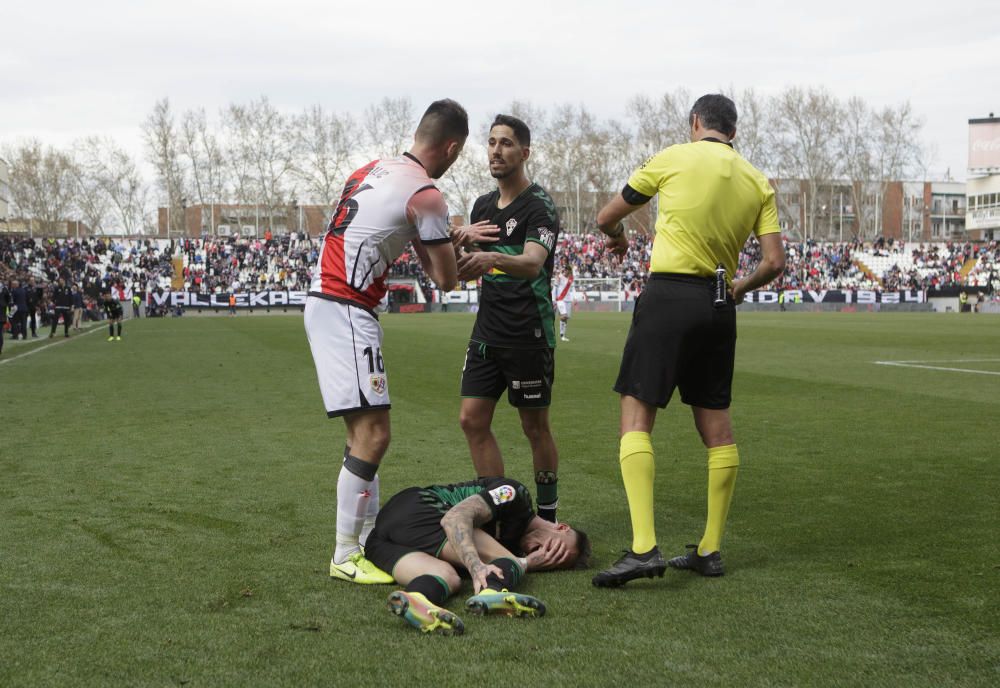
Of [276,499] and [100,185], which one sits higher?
[100,185]

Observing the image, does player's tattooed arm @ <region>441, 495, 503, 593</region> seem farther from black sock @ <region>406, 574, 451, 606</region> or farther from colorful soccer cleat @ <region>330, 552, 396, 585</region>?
colorful soccer cleat @ <region>330, 552, 396, 585</region>

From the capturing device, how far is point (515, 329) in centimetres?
553

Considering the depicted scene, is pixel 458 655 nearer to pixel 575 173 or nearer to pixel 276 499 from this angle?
pixel 276 499

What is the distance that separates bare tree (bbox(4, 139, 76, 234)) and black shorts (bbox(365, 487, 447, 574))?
10927cm

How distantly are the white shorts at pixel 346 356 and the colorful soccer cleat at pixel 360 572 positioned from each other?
27.2 inches

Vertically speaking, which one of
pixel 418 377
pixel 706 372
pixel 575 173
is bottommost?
pixel 418 377

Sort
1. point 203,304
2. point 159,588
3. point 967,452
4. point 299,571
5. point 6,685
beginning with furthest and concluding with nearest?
point 203,304
point 967,452
point 299,571
point 159,588
point 6,685

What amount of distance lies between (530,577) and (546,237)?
185cm

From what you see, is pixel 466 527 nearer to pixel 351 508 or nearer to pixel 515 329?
pixel 351 508

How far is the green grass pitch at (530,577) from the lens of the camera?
3469 millimetres

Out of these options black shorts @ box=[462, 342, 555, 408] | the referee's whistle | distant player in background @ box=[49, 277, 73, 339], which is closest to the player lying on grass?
black shorts @ box=[462, 342, 555, 408]

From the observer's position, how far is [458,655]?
357 cm

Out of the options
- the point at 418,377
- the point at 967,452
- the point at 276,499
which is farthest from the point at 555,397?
the point at 276,499

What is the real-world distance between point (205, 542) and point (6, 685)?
206 centimetres
